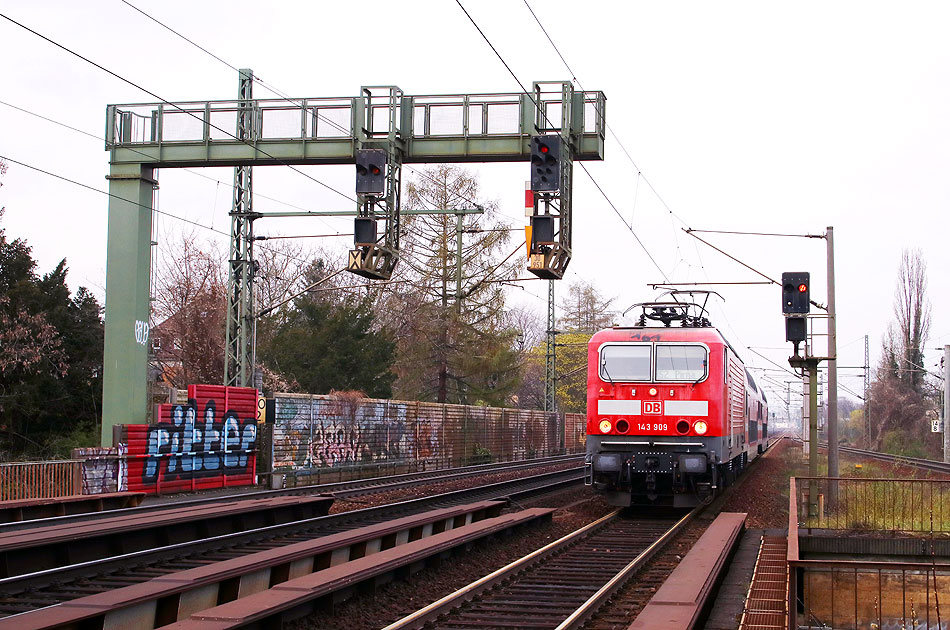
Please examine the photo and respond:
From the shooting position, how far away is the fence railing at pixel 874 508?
15.9 meters

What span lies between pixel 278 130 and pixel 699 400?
10741 millimetres

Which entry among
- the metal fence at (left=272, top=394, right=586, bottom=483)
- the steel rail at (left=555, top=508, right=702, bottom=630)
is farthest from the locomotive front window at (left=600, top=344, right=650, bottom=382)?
the metal fence at (left=272, top=394, right=586, bottom=483)

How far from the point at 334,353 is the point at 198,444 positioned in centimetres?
1565

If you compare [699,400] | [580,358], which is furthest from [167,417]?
[580,358]

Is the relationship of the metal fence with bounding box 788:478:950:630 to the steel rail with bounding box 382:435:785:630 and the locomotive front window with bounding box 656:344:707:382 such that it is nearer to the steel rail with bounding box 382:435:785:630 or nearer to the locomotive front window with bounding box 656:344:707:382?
the steel rail with bounding box 382:435:785:630

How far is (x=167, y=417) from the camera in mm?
22328

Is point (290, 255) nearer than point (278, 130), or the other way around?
point (278, 130)

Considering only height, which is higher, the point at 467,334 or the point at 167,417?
the point at 467,334

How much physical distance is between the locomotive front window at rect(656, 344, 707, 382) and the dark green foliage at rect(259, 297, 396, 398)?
73.8ft

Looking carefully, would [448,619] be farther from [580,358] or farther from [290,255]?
[580,358]

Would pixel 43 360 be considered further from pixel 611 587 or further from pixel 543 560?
pixel 611 587

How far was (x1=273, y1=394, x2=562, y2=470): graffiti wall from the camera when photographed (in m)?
26.8

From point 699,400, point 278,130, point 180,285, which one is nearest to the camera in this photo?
point 699,400

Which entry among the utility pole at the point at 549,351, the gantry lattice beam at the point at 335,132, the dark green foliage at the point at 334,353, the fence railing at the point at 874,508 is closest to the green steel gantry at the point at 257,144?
the gantry lattice beam at the point at 335,132
